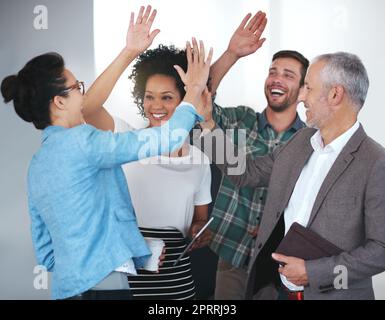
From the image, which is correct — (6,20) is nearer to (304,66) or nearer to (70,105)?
(70,105)

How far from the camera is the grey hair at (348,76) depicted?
109 inches

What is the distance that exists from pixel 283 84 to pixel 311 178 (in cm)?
60

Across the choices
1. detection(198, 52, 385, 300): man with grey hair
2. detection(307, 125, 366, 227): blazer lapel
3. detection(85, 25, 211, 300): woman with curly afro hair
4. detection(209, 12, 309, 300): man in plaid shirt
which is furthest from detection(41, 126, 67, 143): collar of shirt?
detection(307, 125, 366, 227): blazer lapel

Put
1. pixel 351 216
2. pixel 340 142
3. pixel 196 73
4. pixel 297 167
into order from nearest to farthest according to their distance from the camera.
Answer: pixel 351 216 → pixel 340 142 → pixel 297 167 → pixel 196 73

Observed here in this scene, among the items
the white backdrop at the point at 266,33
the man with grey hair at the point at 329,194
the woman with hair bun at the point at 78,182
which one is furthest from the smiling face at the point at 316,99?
the woman with hair bun at the point at 78,182

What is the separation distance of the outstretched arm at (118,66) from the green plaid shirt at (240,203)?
0.51 metres

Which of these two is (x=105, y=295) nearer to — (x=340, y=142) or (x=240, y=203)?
(x=240, y=203)

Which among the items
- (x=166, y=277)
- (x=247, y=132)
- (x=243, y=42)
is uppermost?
(x=243, y=42)

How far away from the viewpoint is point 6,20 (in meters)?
3.31

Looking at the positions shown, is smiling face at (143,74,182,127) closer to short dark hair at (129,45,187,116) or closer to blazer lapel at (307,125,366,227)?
short dark hair at (129,45,187,116)

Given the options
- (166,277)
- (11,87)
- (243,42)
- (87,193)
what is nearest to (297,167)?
(243,42)

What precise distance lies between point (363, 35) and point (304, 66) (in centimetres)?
38

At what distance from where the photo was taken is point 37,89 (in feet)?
8.45

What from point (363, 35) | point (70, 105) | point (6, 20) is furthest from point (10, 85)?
point (363, 35)
